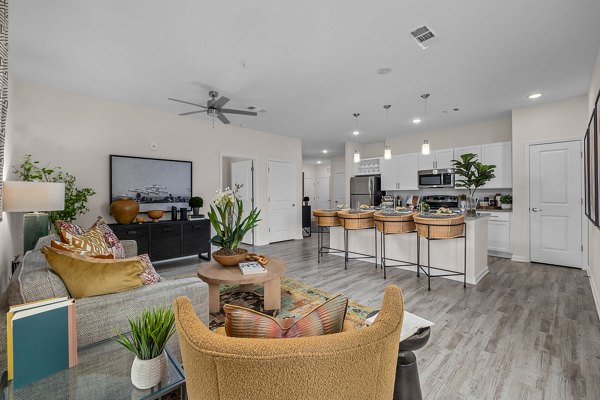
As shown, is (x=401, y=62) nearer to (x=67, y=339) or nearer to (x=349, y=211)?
(x=349, y=211)

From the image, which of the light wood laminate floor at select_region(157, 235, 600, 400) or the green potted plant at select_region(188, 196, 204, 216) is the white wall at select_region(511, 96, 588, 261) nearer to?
the light wood laminate floor at select_region(157, 235, 600, 400)

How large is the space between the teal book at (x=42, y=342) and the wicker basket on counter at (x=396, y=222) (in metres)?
3.42

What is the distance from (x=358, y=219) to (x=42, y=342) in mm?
3689

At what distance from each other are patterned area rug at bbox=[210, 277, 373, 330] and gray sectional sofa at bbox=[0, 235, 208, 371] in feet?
3.33

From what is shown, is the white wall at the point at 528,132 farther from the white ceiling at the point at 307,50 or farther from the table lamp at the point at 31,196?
the table lamp at the point at 31,196

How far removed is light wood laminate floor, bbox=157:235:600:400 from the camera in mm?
1668

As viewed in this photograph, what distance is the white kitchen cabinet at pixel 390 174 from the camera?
646 centimetres

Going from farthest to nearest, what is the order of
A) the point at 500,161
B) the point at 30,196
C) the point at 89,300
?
1. the point at 500,161
2. the point at 30,196
3. the point at 89,300

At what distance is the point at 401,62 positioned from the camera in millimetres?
3006

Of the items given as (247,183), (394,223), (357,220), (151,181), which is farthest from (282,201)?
(394,223)

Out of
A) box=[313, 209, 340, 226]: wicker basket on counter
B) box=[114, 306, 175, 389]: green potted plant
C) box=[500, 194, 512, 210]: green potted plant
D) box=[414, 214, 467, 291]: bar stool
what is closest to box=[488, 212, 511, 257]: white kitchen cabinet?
box=[500, 194, 512, 210]: green potted plant

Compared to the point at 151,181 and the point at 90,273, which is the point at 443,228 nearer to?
the point at 90,273

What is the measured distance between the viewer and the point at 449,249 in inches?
145

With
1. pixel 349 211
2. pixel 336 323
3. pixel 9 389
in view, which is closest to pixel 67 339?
pixel 9 389
